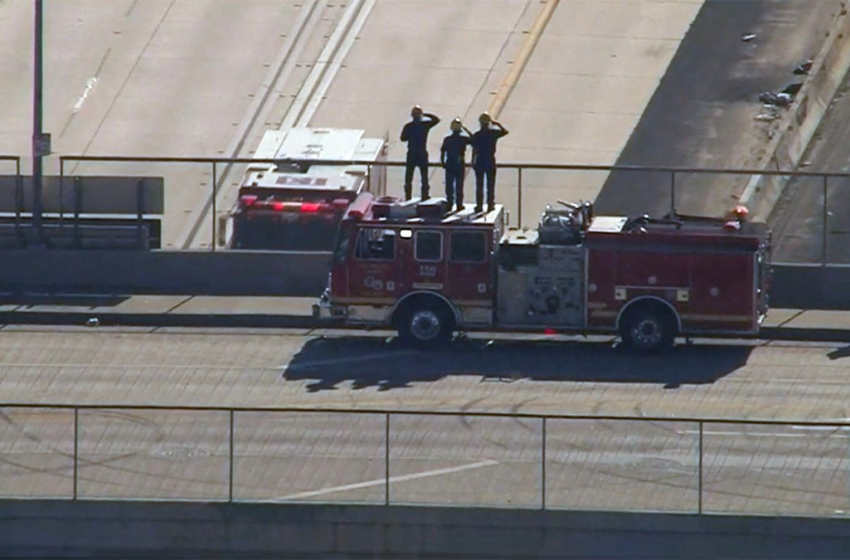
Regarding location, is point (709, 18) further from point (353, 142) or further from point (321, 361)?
point (321, 361)

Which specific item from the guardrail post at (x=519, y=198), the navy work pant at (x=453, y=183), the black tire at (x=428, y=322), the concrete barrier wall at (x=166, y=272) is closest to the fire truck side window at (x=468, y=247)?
the black tire at (x=428, y=322)

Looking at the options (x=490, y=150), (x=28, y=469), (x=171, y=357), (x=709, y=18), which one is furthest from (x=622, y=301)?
(x=709, y=18)

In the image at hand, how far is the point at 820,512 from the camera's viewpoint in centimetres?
1566

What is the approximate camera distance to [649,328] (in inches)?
1003

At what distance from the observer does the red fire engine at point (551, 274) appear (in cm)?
2511

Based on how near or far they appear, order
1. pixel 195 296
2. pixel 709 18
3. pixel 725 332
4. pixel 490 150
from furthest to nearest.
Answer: pixel 709 18
pixel 195 296
pixel 490 150
pixel 725 332

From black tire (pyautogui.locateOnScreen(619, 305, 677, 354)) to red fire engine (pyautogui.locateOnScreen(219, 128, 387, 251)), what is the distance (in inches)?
223

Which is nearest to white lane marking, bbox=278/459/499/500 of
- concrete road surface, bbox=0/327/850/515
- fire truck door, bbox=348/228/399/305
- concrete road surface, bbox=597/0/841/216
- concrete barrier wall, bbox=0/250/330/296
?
concrete road surface, bbox=0/327/850/515

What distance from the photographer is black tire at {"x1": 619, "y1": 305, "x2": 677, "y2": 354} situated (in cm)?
2541

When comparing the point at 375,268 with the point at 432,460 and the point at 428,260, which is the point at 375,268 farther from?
the point at 432,460

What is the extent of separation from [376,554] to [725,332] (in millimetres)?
10422

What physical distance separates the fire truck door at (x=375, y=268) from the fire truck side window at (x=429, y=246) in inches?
12.3

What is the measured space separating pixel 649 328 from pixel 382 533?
1011 centimetres

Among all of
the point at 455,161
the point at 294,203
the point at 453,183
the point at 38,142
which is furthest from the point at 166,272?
the point at 455,161
